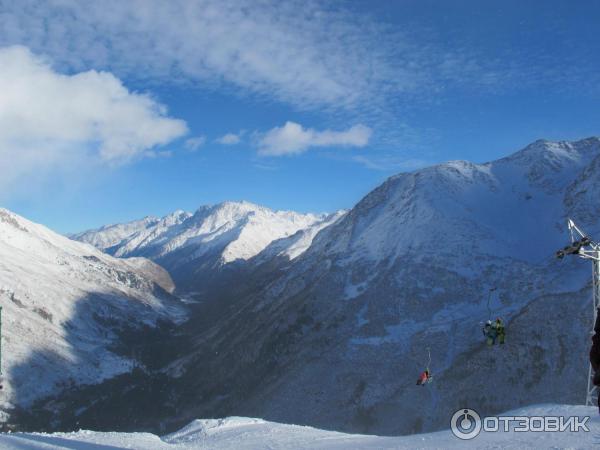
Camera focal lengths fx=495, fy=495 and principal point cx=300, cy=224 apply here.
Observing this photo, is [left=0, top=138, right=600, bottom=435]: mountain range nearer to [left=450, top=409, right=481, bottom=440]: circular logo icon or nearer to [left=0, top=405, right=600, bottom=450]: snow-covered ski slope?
[left=450, top=409, right=481, bottom=440]: circular logo icon

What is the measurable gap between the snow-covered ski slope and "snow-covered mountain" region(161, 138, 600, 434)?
124ft

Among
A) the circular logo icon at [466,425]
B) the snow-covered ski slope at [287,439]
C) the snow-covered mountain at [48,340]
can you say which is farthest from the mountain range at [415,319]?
the snow-covered ski slope at [287,439]

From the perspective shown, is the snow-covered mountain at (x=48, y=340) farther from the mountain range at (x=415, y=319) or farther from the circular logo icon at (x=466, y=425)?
the circular logo icon at (x=466, y=425)

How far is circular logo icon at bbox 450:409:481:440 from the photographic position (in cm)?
2739

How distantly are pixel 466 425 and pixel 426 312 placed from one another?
68817mm

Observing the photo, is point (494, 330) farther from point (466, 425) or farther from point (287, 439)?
point (287, 439)

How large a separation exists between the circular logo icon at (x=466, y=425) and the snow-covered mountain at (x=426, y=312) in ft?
130

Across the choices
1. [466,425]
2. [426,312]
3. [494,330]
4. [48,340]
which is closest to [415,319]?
[426,312]

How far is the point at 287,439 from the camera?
3250 cm

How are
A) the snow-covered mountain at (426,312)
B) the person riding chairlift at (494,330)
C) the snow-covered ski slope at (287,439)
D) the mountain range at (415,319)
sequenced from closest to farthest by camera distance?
the snow-covered ski slope at (287,439), the person riding chairlift at (494,330), the snow-covered mountain at (426,312), the mountain range at (415,319)

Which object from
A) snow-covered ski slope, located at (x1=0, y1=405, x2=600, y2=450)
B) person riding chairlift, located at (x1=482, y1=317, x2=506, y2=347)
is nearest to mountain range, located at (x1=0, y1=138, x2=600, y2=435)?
person riding chairlift, located at (x1=482, y1=317, x2=506, y2=347)

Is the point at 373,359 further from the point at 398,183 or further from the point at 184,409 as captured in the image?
the point at 398,183

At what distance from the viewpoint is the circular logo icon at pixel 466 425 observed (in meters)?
27.4

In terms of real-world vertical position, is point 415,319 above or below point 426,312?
below
